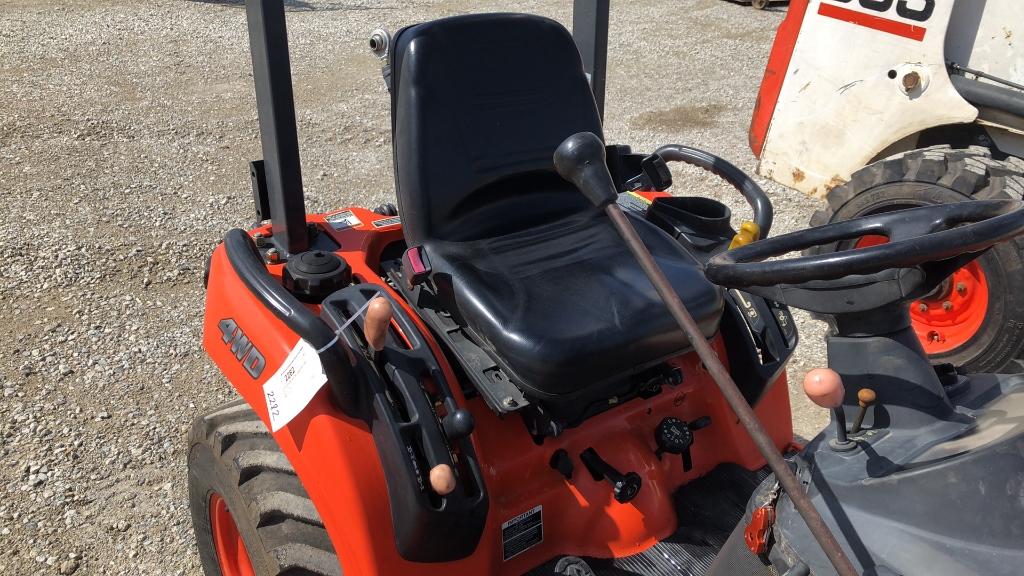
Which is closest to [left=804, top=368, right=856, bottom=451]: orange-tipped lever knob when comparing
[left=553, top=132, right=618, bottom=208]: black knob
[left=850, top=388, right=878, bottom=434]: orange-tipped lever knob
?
[left=850, top=388, right=878, bottom=434]: orange-tipped lever knob

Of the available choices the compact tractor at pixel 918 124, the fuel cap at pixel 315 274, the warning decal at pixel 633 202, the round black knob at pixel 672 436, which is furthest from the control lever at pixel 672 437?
the compact tractor at pixel 918 124

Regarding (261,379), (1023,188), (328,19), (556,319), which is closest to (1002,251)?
(1023,188)

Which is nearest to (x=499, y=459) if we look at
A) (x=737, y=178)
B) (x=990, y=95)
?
(x=737, y=178)

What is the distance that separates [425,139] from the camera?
1.67m

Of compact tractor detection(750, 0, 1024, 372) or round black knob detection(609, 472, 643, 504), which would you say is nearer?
round black knob detection(609, 472, 643, 504)

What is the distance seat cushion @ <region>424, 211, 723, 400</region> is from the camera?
1.49 metres

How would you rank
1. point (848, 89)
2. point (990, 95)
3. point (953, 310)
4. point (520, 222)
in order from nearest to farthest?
point (520, 222)
point (953, 310)
point (990, 95)
point (848, 89)

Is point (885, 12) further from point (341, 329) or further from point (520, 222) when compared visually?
point (341, 329)

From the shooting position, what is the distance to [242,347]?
65.2 inches

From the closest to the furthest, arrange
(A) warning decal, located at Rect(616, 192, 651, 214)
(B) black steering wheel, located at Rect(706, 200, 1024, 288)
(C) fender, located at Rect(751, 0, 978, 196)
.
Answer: (B) black steering wheel, located at Rect(706, 200, 1024, 288) → (A) warning decal, located at Rect(616, 192, 651, 214) → (C) fender, located at Rect(751, 0, 978, 196)

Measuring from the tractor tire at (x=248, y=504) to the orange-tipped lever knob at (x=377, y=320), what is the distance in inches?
14.9

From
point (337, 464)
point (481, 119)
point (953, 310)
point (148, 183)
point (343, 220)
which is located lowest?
point (148, 183)

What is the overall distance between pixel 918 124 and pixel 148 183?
3.91m

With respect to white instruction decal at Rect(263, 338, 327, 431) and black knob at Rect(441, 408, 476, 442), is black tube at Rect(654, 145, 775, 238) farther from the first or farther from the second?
white instruction decal at Rect(263, 338, 327, 431)
